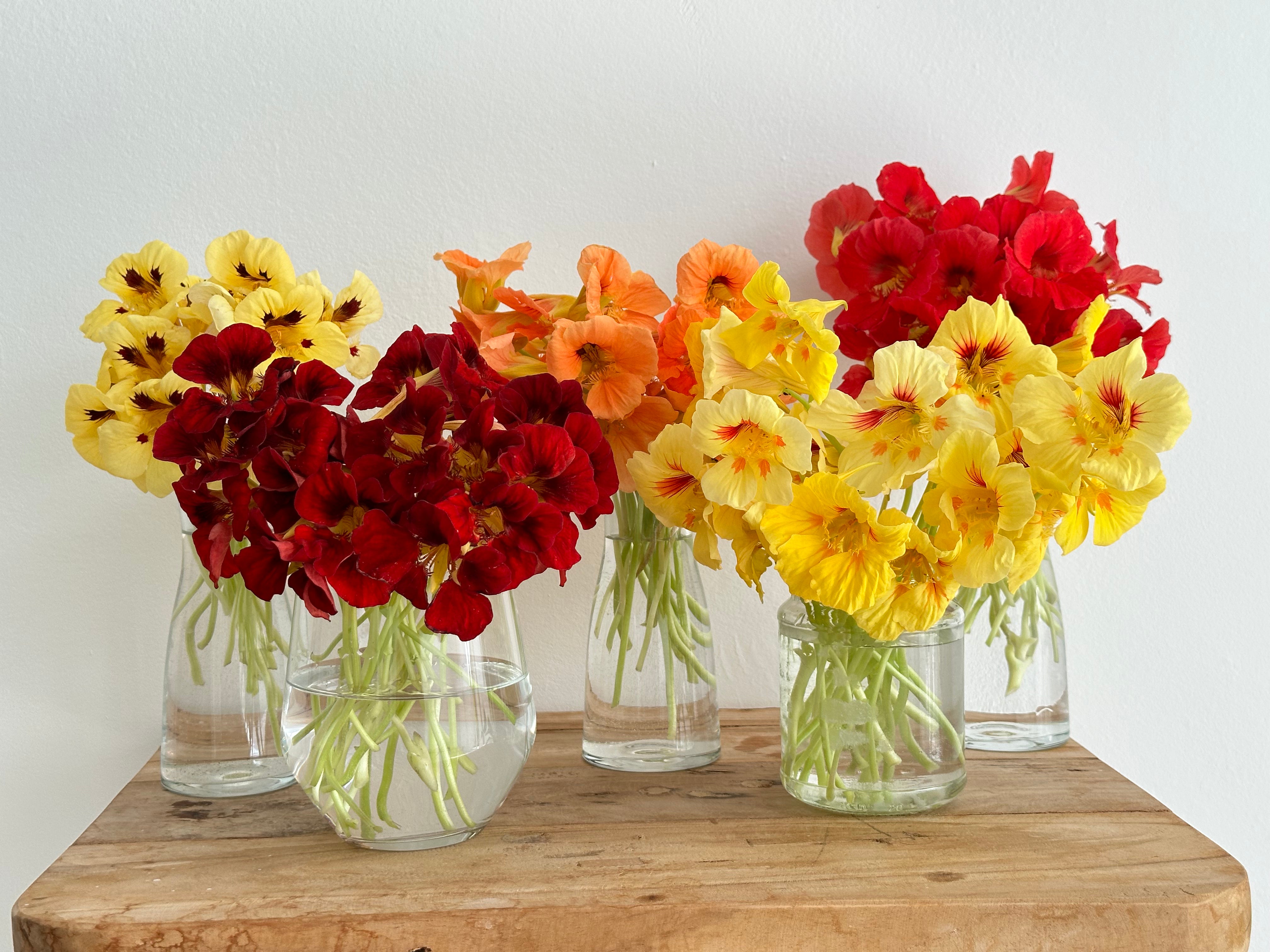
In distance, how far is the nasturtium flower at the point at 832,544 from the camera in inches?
25.1

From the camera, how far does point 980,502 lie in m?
0.64

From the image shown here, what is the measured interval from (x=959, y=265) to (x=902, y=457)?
250 mm

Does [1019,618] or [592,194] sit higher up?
[592,194]

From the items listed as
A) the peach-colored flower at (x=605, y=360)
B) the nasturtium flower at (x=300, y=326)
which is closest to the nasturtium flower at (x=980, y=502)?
the peach-colored flower at (x=605, y=360)

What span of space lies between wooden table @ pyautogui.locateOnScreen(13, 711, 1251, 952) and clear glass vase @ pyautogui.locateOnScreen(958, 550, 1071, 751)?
11 centimetres

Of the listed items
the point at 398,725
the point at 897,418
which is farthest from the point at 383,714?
the point at 897,418

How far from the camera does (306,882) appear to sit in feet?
2.15

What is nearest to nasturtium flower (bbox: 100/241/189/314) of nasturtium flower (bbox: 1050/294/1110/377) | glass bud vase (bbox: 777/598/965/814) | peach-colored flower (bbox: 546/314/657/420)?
peach-colored flower (bbox: 546/314/657/420)

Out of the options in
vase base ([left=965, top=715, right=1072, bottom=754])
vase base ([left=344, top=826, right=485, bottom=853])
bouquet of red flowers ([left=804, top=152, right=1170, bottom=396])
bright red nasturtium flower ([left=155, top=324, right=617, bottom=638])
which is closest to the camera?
bright red nasturtium flower ([left=155, top=324, right=617, bottom=638])

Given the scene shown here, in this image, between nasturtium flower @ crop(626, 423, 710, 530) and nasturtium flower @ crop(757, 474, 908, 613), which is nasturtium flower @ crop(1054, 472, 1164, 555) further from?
nasturtium flower @ crop(626, 423, 710, 530)

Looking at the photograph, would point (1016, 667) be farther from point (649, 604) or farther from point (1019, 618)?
point (649, 604)

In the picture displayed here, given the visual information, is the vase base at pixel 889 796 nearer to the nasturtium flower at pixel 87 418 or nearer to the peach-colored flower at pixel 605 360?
the peach-colored flower at pixel 605 360

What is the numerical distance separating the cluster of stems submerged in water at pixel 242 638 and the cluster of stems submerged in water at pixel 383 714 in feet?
0.53

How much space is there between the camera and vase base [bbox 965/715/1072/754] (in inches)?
36.1
